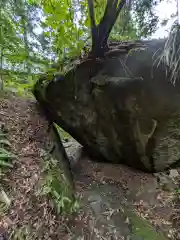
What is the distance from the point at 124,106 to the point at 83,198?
196cm

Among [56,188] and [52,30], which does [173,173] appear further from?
[52,30]

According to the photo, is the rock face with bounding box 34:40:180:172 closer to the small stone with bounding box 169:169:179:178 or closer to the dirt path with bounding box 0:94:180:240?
the small stone with bounding box 169:169:179:178

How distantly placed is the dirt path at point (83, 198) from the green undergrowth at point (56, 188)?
80 mm

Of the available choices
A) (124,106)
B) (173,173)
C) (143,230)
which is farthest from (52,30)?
(173,173)

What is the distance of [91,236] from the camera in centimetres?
226

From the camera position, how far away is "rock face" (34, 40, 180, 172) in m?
2.87

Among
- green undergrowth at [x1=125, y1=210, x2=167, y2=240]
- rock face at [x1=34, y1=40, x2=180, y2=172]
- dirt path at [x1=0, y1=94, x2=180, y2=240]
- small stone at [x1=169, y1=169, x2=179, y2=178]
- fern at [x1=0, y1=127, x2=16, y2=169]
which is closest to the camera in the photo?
dirt path at [x1=0, y1=94, x2=180, y2=240]

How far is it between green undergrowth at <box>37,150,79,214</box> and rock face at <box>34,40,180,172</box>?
4.41ft

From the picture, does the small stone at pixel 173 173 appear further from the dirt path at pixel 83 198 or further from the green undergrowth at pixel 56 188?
the green undergrowth at pixel 56 188

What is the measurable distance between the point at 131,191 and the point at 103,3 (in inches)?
149

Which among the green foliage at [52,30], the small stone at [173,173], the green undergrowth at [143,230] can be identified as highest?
the green foliage at [52,30]

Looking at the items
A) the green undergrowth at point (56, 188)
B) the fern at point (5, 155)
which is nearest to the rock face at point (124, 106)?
the green undergrowth at point (56, 188)

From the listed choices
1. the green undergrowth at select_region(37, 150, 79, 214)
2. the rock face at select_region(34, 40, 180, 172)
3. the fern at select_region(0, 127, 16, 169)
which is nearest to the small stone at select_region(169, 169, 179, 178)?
the rock face at select_region(34, 40, 180, 172)

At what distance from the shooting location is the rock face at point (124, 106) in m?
2.87
